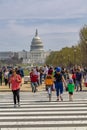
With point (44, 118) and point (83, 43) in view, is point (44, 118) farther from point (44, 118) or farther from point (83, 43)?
point (83, 43)

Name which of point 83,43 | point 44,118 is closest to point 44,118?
point 44,118

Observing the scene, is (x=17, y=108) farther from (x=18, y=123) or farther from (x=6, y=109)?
(x=18, y=123)

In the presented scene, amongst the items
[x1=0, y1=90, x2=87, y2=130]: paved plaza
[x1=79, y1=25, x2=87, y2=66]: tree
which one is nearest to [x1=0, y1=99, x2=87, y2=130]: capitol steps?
[x1=0, y1=90, x2=87, y2=130]: paved plaza

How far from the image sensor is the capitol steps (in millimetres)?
13320

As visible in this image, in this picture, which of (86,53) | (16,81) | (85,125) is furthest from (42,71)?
(86,53)

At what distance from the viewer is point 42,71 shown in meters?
38.6

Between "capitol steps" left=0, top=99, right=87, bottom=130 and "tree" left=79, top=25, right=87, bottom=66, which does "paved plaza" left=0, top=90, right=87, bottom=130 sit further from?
"tree" left=79, top=25, right=87, bottom=66

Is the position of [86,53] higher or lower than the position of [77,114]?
higher

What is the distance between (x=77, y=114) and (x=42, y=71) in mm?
22893

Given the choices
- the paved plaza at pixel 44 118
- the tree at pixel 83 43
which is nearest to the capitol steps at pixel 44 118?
the paved plaza at pixel 44 118

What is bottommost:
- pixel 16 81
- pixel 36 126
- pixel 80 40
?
pixel 36 126

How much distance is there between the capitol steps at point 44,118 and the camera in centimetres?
1332

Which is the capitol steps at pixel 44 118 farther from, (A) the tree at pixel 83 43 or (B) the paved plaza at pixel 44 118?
(A) the tree at pixel 83 43

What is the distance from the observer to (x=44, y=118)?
14.9m
